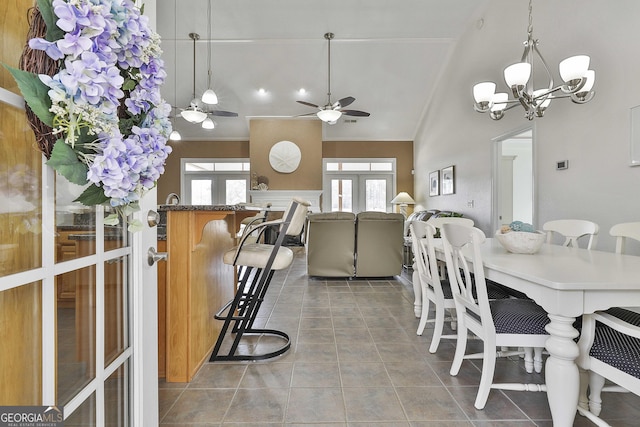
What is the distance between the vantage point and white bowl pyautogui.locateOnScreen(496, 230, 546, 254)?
6.57ft

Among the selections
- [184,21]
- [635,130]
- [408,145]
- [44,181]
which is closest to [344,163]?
[408,145]

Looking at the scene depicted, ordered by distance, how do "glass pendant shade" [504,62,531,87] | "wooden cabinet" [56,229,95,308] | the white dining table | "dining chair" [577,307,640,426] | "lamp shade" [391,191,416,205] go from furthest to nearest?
1. "lamp shade" [391,191,416,205]
2. "glass pendant shade" [504,62,531,87]
3. the white dining table
4. "dining chair" [577,307,640,426]
5. "wooden cabinet" [56,229,95,308]

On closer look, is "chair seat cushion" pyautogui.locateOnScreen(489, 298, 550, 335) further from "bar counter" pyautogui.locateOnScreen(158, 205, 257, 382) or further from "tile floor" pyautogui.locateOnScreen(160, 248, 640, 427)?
"bar counter" pyautogui.locateOnScreen(158, 205, 257, 382)

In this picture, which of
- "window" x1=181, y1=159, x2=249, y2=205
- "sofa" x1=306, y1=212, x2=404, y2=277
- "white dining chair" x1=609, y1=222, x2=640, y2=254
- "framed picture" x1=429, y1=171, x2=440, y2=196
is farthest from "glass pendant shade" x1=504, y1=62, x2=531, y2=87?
"window" x1=181, y1=159, x2=249, y2=205

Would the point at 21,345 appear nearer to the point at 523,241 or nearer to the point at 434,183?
the point at 523,241

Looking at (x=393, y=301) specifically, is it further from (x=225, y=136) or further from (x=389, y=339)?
(x=225, y=136)

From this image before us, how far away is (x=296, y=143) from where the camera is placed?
808 cm

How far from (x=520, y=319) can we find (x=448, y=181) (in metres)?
5.25

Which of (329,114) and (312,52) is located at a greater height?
(312,52)

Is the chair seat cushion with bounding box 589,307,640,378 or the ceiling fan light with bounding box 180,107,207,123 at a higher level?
the ceiling fan light with bounding box 180,107,207,123

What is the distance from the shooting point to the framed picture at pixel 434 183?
23.2 feet

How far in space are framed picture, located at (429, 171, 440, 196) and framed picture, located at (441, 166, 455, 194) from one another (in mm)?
290

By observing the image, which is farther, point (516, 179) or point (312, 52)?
point (516, 179)

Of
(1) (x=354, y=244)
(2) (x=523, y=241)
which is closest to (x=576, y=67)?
(2) (x=523, y=241)
